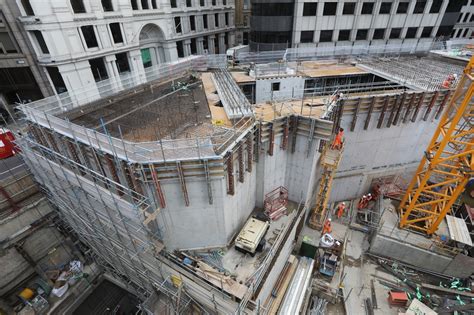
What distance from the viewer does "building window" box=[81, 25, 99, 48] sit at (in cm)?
2915

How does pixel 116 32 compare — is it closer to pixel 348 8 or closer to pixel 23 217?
pixel 23 217

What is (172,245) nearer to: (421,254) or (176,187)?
(176,187)

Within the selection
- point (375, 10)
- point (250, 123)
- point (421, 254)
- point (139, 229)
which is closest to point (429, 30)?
point (375, 10)

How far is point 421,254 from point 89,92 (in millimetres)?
29093

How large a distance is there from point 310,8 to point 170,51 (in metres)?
22.4

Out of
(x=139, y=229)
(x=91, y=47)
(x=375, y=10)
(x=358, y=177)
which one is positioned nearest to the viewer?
(x=139, y=229)

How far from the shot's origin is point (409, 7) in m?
33.5

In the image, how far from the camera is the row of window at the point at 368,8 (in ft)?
104

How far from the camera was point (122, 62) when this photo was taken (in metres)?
35.4

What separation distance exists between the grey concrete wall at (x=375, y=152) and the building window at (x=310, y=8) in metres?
18.5

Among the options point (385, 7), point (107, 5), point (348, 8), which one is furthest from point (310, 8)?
point (107, 5)

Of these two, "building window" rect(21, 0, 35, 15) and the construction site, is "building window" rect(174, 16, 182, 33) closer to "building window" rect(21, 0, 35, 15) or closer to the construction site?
"building window" rect(21, 0, 35, 15)

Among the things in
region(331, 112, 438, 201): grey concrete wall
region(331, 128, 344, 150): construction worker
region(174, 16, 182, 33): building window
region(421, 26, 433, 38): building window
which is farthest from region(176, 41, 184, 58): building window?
region(421, 26, 433, 38): building window

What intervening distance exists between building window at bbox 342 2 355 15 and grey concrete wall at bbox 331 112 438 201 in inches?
742
